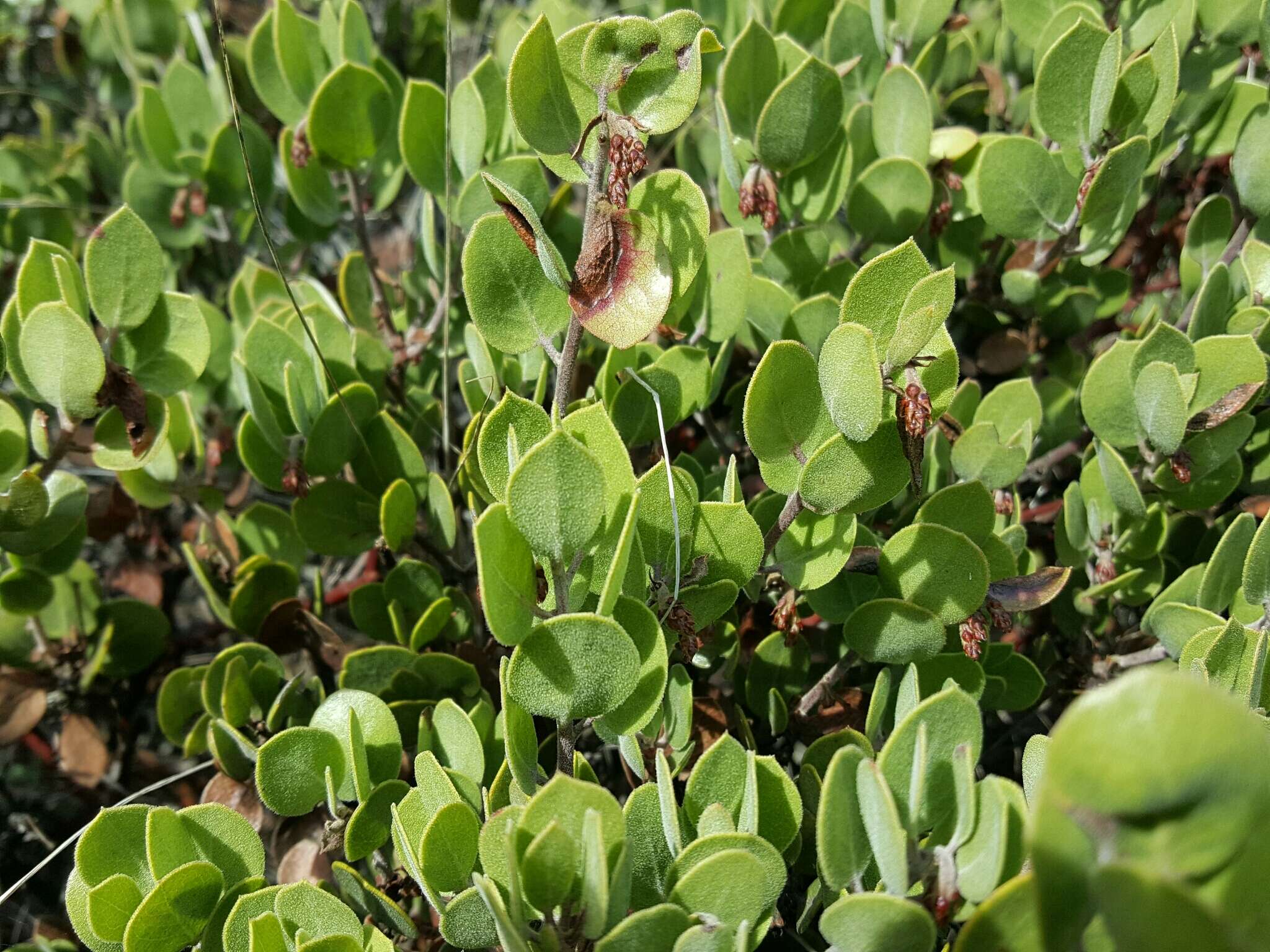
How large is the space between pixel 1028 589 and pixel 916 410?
352mm

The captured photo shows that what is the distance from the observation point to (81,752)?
4.49 feet

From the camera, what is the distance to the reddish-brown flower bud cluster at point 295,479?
3.87 feet

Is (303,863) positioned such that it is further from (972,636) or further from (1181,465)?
(1181,465)

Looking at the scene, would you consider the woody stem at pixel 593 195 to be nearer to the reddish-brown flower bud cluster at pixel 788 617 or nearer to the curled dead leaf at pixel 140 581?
the reddish-brown flower bud cluster at pixel 788 617

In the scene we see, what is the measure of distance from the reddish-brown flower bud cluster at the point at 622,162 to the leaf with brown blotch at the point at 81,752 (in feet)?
3.50

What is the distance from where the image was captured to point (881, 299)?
827mm

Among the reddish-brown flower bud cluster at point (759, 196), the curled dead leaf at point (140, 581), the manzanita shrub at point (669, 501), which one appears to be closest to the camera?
the manzanita shrub at point (669, 501)

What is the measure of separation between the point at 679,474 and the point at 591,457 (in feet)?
0.68

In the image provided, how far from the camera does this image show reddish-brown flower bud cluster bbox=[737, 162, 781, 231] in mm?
1170

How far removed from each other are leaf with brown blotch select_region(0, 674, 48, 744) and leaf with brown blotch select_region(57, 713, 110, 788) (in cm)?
5

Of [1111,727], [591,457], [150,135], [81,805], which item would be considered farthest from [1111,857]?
[150,135]

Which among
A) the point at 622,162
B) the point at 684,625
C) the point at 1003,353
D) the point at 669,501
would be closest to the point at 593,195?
the point at 622,162

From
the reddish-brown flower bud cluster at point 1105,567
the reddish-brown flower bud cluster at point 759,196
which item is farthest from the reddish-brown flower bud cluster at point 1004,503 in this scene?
the reddish-brown flower bud cluster at point 759,196

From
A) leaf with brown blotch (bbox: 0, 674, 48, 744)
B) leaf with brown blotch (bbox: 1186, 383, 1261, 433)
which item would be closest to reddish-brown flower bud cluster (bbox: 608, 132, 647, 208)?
leaf with brown blotch (bbox: 1186, 383, 1261, 433)
